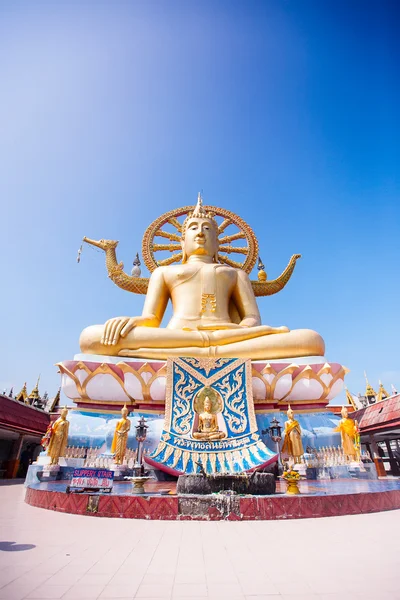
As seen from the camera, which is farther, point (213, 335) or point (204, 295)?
point (204, 295)

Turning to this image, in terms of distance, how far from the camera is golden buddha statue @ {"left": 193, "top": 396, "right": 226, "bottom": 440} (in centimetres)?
709

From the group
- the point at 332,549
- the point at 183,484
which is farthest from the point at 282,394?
the point at 332,549

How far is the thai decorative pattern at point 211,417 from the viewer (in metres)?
6.48

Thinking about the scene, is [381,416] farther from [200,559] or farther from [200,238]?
A: [200,559]

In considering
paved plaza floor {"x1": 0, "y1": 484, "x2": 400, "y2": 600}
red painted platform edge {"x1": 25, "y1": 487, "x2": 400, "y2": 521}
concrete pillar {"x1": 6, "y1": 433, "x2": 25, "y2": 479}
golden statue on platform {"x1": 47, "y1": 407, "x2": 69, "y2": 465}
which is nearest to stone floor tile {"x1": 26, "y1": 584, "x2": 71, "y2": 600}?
paved plaza floor {"x1": 0, "y1": 484, "x2": 400, "y2": 600}

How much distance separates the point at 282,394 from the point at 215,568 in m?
7.07

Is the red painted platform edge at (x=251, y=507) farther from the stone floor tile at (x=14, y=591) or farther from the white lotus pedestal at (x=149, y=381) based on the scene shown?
the white lotus pedestal at (x=149, y=381)

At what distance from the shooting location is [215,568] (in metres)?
2.30

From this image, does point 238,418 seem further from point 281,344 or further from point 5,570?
point 5,570

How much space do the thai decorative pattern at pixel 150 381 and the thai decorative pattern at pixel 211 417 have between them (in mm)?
787

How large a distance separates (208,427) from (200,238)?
6.48 metres

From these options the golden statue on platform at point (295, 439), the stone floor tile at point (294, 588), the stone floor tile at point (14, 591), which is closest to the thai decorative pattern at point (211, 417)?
the golden statue on platform at point (295, 439)

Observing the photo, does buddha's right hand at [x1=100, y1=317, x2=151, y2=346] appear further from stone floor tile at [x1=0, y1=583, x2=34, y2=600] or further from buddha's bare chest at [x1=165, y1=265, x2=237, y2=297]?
stone floor tile at [x1=0, y1=583, x2=34, y2=600]

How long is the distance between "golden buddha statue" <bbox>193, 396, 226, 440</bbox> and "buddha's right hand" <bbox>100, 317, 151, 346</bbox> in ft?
9.20
